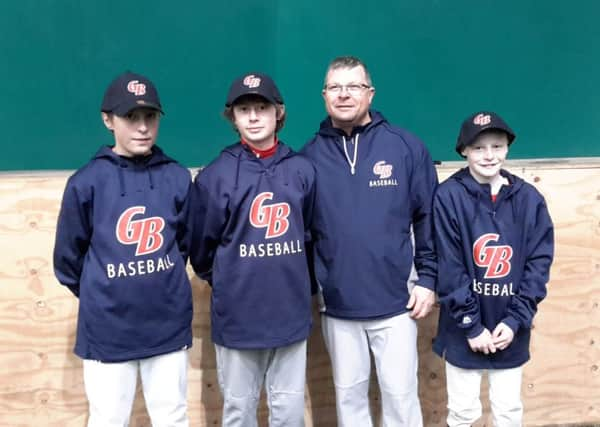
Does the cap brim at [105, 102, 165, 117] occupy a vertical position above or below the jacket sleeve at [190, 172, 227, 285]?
above

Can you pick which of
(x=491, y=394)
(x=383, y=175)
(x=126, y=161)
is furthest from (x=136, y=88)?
(x=491, y=394)

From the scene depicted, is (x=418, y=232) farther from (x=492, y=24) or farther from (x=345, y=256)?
(x=492, y=24)

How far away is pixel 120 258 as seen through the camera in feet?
6.73

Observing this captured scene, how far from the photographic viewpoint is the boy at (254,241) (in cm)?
215

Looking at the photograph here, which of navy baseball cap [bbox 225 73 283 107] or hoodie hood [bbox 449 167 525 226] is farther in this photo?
hoodie hood [bbox 449 167 525 226]

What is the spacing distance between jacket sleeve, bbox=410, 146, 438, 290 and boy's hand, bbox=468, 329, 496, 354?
25cm

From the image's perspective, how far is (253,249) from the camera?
2.15 m

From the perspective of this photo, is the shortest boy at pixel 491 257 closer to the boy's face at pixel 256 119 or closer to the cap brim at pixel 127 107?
the boy's face at pixel 256 119

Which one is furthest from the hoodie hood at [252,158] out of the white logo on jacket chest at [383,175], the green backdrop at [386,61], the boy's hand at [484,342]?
the green backdrop at [386,61]

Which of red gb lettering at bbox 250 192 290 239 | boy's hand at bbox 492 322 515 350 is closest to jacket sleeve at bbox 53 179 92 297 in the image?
red gb lettering at bbox 250 192 290 239

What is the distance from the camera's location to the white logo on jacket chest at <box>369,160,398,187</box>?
2287 mm

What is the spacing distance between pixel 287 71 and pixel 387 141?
1.44 metres

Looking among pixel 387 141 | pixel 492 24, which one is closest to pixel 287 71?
pixel 492 24

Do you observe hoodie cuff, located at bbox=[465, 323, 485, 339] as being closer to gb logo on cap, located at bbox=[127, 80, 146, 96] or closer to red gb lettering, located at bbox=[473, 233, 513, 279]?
red gb lettering, located at bbox=[473, 233, 513, 279]
